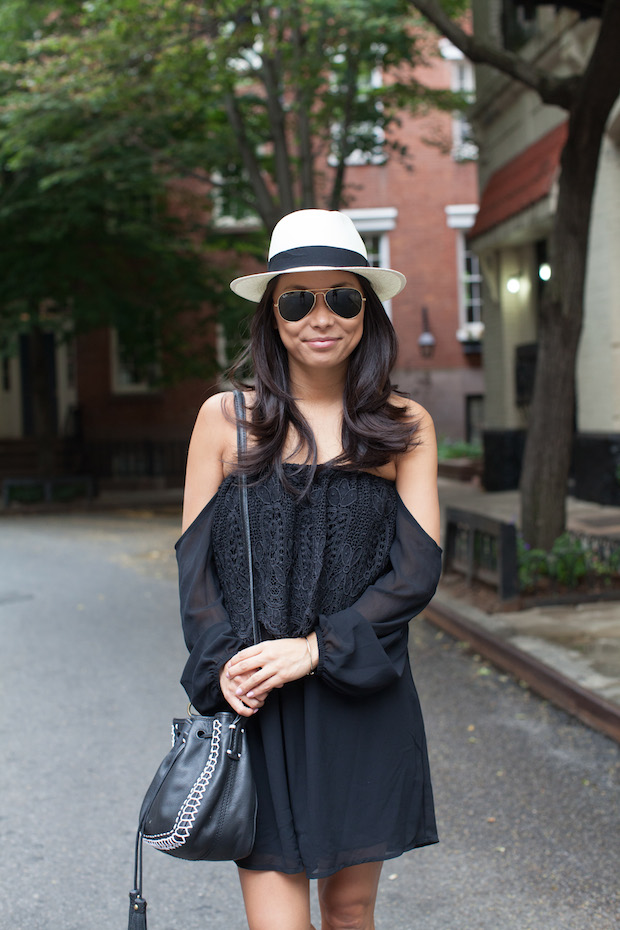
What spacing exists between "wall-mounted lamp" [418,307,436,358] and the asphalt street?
18.4 metres

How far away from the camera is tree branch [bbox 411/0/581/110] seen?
302 inches

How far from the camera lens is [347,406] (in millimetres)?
2355

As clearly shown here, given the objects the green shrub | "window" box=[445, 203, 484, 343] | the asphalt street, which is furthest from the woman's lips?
"window" box=[445, 203, 484, 343]

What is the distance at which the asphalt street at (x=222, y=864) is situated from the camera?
3.43 meters

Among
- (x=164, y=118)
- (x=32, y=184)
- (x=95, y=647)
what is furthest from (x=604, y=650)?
(x=32, y=184)

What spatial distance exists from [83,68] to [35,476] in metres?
10.3

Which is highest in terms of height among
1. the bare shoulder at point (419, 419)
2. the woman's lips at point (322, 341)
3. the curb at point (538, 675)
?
the woman's lips at point (322, 341)

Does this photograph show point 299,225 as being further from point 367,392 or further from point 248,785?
point 248,785

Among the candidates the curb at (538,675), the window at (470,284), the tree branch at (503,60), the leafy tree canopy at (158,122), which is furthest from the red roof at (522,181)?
the window at (470,284)

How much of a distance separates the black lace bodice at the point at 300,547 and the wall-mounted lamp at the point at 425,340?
2353cm

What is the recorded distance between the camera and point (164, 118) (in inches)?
636

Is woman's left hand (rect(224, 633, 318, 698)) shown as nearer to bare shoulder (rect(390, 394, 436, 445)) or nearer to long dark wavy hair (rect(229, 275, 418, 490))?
long dark wavy hair (rect(229, 275, 418, 490))

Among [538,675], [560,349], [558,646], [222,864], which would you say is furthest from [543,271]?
[222,864]

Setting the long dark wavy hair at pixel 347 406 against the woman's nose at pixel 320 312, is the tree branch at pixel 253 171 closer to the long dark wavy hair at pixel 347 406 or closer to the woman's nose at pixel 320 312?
the long dark wavy hair at pixel 347 406
